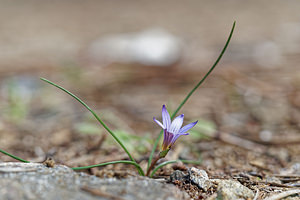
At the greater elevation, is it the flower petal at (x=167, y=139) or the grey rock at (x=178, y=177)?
the flower petal at (x=167, y=139)

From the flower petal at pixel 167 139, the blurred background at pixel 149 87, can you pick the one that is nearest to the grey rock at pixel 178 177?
the flower petal at pixel 167 139

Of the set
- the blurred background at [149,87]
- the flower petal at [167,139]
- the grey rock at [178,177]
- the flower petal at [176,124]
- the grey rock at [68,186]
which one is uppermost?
the blurred background at [149,87]

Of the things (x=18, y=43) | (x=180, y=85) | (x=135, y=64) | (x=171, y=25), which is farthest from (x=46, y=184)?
(x=171, y=25)

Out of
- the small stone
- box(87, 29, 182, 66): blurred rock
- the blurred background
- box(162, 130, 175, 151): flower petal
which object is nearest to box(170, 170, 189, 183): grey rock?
the small stone

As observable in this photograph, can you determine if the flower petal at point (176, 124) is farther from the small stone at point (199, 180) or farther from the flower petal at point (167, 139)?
the small stone at point (199, 180)

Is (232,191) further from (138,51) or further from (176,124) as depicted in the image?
(138,51)

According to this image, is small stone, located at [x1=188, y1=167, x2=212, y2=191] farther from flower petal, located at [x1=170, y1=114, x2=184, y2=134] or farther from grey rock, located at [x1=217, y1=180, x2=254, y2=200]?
flower petal, located at [x1=170, y1=114, x2=184, y2=134]

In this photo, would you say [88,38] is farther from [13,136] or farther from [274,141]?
[274,141]
